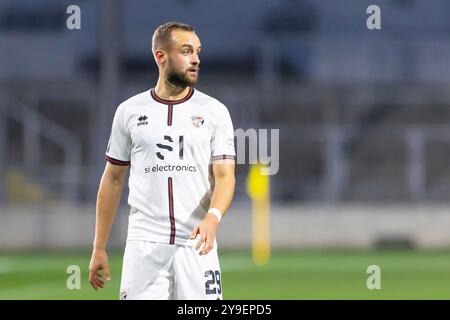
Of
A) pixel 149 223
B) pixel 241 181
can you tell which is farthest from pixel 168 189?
pixel 241 181

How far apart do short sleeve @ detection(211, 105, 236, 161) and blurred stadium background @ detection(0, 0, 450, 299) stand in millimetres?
18261

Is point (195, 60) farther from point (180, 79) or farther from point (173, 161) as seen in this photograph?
point (173, 161)

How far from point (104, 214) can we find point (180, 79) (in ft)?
2.67

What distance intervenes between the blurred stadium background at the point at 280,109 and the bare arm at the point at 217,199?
1833cm

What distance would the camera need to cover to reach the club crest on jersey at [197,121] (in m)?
6.18

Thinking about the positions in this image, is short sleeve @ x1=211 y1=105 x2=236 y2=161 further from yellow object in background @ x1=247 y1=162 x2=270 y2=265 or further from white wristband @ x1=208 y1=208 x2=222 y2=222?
yellow object in background @ x1=247 y1=162 x2=270 y2=265

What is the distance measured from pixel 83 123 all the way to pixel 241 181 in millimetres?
5296

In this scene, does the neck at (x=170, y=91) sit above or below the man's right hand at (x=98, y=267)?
above

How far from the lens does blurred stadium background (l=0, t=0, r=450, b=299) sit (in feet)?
90.1

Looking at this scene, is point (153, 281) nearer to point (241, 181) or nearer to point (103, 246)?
point (103, 246)

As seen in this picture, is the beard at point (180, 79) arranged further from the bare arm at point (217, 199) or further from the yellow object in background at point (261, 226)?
the yellow object in background at point (261, 226)

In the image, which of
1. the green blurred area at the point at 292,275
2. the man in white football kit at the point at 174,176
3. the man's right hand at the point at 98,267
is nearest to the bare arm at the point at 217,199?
the man in white football kit at the point at 174,176

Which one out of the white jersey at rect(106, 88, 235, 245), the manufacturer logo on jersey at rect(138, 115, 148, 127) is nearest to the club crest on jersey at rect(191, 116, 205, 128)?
the white jersey at rect(106, 88, 235, 245)
